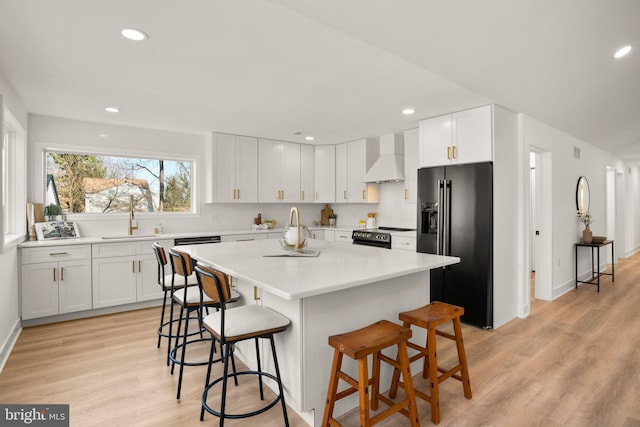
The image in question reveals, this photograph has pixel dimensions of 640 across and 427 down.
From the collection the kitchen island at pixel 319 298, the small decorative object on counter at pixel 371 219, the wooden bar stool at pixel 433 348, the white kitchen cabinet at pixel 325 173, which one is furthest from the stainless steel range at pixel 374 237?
the wooden bar stool at pixel 433 348

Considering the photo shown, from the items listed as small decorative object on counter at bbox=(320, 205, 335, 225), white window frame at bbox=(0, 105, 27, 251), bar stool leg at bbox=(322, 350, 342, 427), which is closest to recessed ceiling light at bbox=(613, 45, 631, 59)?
bar stool leg at bbox=(322, 350, 342, 427)

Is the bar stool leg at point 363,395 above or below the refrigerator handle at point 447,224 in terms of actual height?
below

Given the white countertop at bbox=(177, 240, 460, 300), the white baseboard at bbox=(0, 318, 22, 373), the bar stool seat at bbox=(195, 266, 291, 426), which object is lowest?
the white baseboard at bbox=(0, 318, 22, 373)

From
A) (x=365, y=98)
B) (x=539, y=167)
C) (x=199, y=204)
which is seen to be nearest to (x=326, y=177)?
(x=199, y=204)

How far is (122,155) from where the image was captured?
Answer: 4691 mm

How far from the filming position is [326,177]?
6.10 meters

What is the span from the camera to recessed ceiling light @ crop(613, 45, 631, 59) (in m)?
2.80

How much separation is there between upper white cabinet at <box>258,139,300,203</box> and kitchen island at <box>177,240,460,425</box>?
9.71 feet

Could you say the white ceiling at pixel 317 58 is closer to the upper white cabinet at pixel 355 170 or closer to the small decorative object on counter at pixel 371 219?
the upper white cabinet at pixel 355 170

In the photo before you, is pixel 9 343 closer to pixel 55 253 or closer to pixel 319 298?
pixel 55 253

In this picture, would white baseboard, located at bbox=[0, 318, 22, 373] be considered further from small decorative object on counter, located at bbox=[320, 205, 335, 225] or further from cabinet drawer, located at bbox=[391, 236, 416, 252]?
small decorative object on counter, located at bbox=[320, 205, 335, 225]

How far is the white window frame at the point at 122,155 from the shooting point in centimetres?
420

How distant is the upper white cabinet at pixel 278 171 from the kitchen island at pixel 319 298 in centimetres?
296

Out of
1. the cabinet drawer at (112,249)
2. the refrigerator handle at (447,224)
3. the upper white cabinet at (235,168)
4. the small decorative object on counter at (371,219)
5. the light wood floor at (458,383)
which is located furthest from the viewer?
the small decorative object on counter at (371,219)
